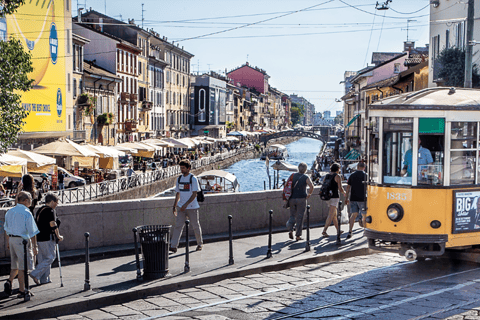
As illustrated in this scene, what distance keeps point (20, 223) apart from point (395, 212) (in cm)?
563

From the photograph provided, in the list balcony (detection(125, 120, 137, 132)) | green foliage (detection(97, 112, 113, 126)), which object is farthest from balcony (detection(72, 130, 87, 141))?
balcony (detection(125, 120, 137, 132))

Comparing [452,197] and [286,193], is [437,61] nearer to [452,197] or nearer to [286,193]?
[286,193]

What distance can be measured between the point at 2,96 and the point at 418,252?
1202 centimetres

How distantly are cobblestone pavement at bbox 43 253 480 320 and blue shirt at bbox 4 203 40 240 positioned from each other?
4.40 ft

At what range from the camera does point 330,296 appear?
9055 mm

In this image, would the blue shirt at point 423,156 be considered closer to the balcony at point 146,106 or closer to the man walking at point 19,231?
the man walking at point 19,231

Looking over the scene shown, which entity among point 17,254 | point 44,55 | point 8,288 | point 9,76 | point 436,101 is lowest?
point 8,288

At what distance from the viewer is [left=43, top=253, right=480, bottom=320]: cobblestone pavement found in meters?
8.09

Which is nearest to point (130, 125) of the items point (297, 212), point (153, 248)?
point (297, 212)

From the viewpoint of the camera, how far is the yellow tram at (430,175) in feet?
33.4

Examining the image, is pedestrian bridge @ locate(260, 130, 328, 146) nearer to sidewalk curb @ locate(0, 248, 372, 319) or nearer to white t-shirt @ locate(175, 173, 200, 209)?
white t-shirt @ locate(175, 173, 200, 209)

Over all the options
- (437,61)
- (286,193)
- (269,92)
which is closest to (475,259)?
(286,193)

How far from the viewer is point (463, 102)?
10.4m

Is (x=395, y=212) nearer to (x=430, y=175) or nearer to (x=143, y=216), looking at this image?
(x=430, y=175)
